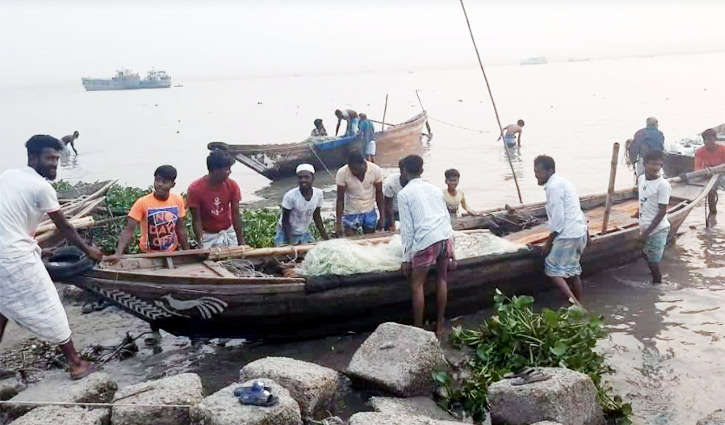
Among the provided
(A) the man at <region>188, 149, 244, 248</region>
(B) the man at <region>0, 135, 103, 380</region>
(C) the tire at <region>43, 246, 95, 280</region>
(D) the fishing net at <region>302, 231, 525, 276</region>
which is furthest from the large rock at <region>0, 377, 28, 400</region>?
(D) the fishing net at <region>302, 231, 525, 276</region>

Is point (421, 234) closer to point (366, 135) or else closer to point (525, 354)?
point (525, 354)

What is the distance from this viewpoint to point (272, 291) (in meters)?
5.06

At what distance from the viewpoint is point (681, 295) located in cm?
676

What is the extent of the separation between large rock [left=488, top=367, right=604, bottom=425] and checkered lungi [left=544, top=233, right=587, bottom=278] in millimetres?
1927

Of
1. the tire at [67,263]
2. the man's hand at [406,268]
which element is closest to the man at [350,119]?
the man's hand at [406,268]

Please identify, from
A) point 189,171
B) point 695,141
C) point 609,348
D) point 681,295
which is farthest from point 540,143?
point 609,348

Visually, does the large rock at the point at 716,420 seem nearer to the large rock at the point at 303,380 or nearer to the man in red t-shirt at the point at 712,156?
the large rock at the point at 303,380

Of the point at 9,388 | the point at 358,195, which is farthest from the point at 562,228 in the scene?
the point at 9,388

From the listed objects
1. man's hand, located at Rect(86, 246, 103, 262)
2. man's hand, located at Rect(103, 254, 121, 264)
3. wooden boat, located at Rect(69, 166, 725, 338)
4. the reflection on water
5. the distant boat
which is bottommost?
the reflection on water

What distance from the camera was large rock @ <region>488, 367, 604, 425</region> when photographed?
3709 millimetres

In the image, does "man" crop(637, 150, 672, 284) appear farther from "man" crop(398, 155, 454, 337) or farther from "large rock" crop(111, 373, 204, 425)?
"large rock" crop(111, 373, 204, 425)

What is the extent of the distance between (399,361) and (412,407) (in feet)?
1.13

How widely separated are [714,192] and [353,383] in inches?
289

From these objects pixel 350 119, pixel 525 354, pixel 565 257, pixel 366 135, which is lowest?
pixel 525 354
